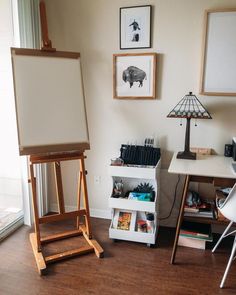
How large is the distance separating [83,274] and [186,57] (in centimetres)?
199

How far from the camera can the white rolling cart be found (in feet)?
7.67

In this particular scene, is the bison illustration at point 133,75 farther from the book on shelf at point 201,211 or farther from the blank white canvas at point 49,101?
the book on shelf at point 201,211

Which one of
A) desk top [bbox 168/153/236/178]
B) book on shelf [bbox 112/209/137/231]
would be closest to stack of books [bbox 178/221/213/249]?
book on shelf [bbox 112/209/137/231]

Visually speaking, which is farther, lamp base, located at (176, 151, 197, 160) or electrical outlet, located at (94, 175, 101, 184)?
electrical outlet, located at (94, 175, 101, 184)

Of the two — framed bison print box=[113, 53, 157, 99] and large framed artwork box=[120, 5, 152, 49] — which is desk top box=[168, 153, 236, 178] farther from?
large framed artwork box=[120, 5, 152, 49]

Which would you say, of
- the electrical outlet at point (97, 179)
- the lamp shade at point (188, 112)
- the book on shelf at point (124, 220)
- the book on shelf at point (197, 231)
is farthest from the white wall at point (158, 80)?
the book on shelf at point (124, 220)

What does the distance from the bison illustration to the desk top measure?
82cm

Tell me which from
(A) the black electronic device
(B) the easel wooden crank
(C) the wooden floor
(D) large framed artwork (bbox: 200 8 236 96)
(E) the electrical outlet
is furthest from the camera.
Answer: (E) the electrical outlet

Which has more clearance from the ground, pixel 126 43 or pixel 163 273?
pixel 126 43

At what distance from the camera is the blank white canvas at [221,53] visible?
225cm

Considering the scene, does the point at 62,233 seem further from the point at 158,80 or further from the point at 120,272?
the point at 158,80

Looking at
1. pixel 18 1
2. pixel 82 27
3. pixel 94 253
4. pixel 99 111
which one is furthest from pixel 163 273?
pixel 18 1

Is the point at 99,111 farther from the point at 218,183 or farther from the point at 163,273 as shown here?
the point at 163,273

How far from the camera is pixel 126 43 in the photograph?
2.54 meters
